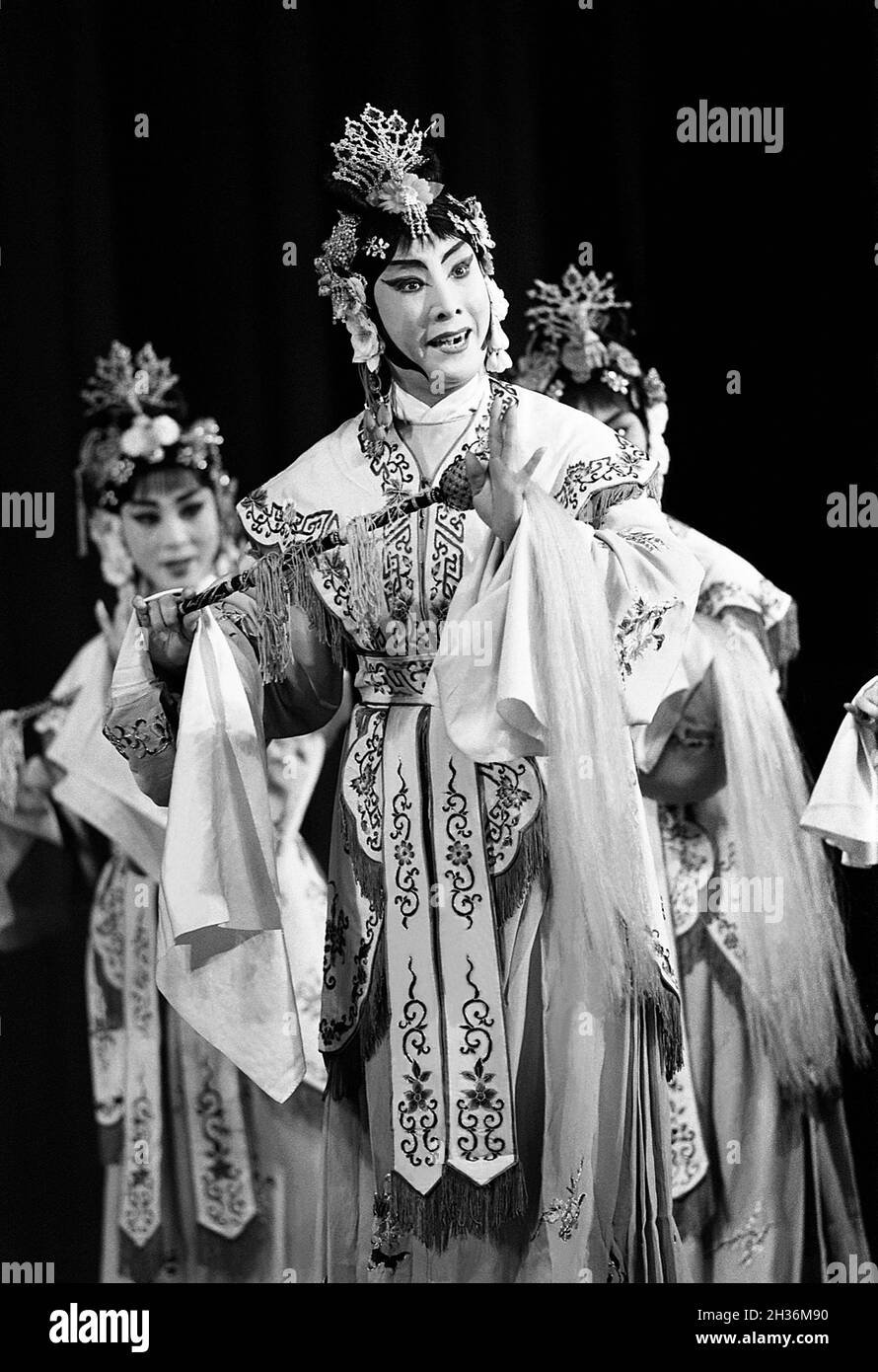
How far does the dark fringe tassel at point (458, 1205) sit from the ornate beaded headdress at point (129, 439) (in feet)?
3.40

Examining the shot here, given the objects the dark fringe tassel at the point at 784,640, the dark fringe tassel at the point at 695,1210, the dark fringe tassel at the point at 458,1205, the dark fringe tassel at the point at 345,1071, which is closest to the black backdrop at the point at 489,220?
the dark fringe tassel at the point at 784,640

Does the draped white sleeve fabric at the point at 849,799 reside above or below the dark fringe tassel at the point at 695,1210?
above

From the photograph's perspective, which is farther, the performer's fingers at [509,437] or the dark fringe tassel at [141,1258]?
the dark fringe tassel at [141,1258]

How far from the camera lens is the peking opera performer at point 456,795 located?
2535 millimetres

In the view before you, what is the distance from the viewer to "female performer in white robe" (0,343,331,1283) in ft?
9.49

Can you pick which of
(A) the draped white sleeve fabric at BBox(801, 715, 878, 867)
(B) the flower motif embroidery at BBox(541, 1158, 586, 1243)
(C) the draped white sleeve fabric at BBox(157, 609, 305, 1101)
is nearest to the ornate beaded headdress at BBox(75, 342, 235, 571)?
(C) the draped white sleeve fabric at BBox(157, 609, 305, 1101)

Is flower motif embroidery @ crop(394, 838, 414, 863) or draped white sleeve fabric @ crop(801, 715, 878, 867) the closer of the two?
flower motif embroidery @ crop(394, 838, 414, 863)

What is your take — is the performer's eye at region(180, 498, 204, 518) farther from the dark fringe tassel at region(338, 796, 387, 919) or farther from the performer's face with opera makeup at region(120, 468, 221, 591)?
the dark fringe tassel at region(338, 796, 387, 919)

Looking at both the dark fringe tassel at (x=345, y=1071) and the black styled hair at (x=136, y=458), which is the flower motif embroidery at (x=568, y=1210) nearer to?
the dark fringe tassel at (x=345, y=1071)

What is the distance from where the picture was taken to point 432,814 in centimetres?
260

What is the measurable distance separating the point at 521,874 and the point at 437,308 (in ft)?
2.52
